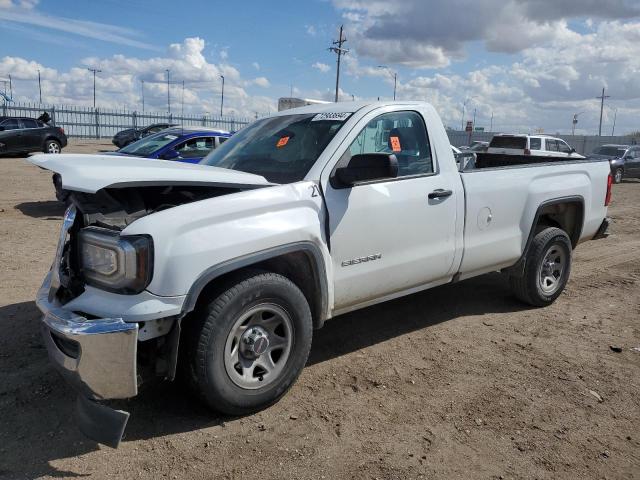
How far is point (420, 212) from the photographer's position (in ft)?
13.7

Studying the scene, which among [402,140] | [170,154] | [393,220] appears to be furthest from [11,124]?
[393,220]

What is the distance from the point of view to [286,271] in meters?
3.70

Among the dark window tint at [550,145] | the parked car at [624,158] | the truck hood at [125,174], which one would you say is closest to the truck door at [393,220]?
the truck hood at [125,174]

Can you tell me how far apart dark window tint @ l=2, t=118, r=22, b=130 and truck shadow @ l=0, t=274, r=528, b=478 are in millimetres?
19563

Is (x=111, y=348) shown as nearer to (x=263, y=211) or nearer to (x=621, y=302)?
(x=263, y=211)

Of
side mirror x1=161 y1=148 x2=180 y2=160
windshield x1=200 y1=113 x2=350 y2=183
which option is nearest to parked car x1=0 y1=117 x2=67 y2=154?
side mirror x1=161 y1=148 x2=180 y2=160

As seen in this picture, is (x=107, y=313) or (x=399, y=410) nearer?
(x=107, y=313)

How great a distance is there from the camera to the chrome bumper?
277 centimetres

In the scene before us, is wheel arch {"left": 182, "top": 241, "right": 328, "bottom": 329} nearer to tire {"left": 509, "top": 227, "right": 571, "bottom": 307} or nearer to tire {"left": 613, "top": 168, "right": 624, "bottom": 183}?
tire {"left": 509, "top": 227, "right": 571, "bottom": 307}

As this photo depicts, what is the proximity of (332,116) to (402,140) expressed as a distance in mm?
590

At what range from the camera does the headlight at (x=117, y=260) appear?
9.44ft

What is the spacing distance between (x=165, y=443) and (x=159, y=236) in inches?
47.3

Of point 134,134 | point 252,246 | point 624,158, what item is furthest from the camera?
point 134,134

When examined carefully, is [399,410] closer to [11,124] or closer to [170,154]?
[170,154]
